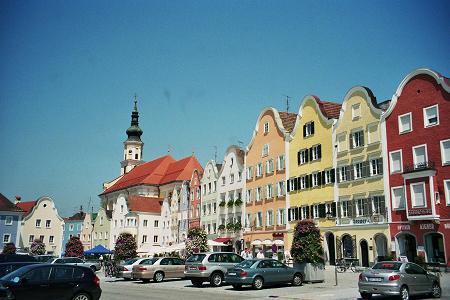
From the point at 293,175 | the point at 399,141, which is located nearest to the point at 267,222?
the point at 293,175

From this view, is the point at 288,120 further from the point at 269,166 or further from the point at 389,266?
the point at 389,266

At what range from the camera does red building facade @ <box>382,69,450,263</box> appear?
3462cm

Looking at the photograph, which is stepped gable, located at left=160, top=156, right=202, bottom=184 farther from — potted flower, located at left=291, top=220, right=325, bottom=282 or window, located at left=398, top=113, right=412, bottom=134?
potted flower, located at left=291, top=220, right=325, bottom=282

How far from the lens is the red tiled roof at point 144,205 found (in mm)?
84312

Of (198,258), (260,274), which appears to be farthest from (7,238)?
(260,274)

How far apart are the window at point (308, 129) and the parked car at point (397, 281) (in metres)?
29.1

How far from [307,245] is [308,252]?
0.46 meters

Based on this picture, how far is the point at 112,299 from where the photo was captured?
67.9 ft

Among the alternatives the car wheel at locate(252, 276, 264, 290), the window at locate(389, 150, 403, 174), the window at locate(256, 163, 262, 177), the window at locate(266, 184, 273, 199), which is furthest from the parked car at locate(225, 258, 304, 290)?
the window at locate(256, 163, 262, 177)

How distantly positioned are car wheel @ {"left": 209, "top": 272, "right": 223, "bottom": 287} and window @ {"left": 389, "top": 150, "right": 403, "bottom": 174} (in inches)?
700

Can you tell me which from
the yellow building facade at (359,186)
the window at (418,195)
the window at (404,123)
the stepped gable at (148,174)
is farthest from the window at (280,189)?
the stepped gable at (148,174)

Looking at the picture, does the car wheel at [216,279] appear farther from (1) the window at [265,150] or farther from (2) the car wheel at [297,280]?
(1) the window at [265,150]

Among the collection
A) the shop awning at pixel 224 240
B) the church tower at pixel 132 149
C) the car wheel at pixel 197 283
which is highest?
the church tower at pixel 132 149

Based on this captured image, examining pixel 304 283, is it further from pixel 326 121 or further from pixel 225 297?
pixel 326 121
